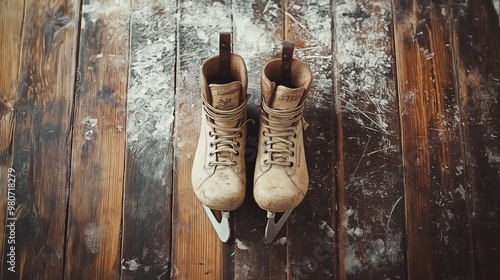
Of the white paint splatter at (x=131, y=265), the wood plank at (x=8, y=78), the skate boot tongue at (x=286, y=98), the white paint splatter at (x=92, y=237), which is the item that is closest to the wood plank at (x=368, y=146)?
the skate boot tongue at (x=286, y=98)

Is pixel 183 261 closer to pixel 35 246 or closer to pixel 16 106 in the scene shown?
pixel 35 246

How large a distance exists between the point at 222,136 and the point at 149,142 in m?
0.24

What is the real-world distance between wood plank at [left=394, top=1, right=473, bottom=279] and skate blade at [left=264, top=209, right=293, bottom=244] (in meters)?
0.32

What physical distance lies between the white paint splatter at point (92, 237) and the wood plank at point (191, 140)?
0.62ft

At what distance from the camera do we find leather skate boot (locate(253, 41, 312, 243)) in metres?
0.95

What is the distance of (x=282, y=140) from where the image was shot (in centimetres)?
100

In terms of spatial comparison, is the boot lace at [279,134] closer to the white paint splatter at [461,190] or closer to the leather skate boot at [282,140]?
the leather skate boot at [282,140]

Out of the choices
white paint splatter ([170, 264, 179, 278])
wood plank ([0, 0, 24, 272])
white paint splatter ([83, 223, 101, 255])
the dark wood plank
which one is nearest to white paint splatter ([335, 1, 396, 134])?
the dark wood plank

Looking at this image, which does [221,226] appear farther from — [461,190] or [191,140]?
[461,190]

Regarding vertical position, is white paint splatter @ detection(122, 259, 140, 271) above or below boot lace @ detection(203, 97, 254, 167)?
below

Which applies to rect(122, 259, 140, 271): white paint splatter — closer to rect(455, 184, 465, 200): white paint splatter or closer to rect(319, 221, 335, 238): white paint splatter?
rect(319, 221, 335, 238): white paint splatter

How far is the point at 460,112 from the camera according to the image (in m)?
1.18

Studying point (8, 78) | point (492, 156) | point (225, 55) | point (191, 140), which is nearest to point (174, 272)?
point (191, 140)

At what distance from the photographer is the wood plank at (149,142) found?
1.07m
